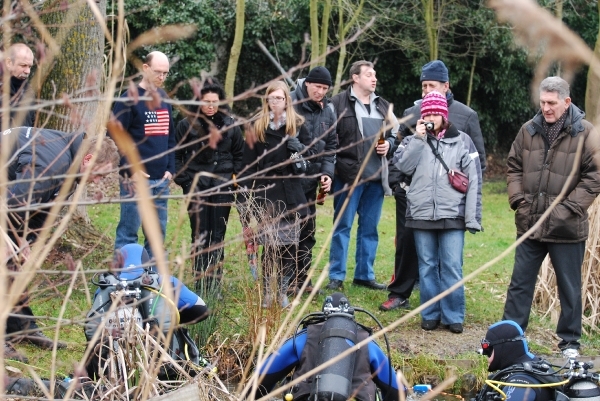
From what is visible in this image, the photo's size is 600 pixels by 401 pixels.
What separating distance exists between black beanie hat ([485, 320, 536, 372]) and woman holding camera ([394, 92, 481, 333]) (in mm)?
1800

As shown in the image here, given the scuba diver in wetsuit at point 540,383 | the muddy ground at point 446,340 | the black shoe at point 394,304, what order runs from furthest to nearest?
the black shoe at point 394,304 < the muddy ground at point 446,340 < the scuba diver in wetsuit at point 540,383

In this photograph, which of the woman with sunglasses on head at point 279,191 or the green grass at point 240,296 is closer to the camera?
the green grass at point 240,296

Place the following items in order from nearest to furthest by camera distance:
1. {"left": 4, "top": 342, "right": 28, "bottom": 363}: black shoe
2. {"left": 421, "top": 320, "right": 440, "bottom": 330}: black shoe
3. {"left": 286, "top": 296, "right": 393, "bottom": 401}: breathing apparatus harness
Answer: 1. {"left": 4, "top": 342, "right": 28, "bottom": 363}: black shoe
2. {"left": 286, "top": 296, "right": 393, "bottom": 401}: breathing apparatus harness
3. {"left": 421, "top": 320, "right": 440, "bottom": 330}: black shoe

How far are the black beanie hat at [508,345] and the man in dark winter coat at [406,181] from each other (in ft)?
7.82

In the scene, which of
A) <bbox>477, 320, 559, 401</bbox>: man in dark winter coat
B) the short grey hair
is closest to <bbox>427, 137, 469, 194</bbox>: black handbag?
the short grey hair

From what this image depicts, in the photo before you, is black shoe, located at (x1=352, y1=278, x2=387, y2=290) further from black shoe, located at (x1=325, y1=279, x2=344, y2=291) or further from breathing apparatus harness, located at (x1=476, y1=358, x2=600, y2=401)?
breathing apparatus harness, located at (x1=476, y1=358, x2=600, y2=401)

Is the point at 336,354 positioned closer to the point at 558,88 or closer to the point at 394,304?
the point at 558,88

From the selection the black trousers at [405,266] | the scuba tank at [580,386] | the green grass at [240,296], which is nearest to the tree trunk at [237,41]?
the green grass at [240,296]

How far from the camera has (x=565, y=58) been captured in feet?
4.45

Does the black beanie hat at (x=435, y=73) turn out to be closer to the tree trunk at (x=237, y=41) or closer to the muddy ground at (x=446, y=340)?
the muddy ground at (x=446, y=340)

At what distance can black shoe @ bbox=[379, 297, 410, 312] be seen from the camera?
7.73 meters

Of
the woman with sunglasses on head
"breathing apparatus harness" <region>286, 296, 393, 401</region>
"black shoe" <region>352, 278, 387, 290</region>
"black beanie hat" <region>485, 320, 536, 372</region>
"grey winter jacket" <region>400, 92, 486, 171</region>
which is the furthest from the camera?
"black shoe" <region>352, 278, 387, 290</region>

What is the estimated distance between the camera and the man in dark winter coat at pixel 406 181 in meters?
7.62

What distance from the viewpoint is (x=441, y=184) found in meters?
7.07
